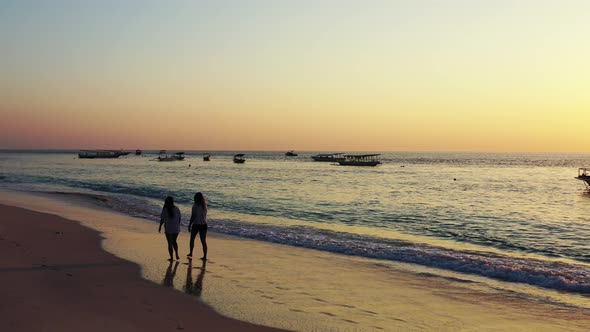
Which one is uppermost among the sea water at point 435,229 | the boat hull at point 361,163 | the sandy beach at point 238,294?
the boat hull at point 361,163

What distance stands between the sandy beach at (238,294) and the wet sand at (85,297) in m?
0.02

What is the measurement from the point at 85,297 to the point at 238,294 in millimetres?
3005

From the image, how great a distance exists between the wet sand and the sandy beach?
20mm

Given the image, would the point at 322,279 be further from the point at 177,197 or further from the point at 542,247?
the point at 177,197

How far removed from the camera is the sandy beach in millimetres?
8320

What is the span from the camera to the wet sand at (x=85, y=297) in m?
7.84

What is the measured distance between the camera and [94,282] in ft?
34.8

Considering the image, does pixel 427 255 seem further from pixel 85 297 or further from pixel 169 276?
pixel 85 297

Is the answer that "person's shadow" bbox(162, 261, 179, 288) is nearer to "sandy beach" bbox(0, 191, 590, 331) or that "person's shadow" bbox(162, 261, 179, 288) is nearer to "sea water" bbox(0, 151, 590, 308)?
"sandy beach" bbox(0, 191, 590, 331)

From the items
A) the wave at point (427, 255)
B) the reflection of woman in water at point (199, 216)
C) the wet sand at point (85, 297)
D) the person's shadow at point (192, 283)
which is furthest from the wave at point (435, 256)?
the wet sand at point (85, 297)

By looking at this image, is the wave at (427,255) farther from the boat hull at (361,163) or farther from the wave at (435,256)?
Result: the boat hull at (361,163)

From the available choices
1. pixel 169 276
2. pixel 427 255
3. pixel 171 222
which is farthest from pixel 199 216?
pixel 427 255

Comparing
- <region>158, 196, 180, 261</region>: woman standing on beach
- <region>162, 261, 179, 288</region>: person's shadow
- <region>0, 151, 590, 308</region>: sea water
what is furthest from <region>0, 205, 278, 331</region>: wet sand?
<region>0, 151, 590, 308</region>: sea water

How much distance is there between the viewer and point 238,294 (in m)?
10.2
